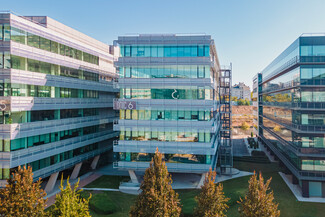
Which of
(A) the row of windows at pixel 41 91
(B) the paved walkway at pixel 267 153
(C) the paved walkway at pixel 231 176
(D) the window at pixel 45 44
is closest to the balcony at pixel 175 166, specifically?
(C) the paved walkway at pixel 231 176

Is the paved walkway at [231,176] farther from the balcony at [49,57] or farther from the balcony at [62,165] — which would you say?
the balcony at [49,57]

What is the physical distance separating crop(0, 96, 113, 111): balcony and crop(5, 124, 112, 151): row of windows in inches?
161

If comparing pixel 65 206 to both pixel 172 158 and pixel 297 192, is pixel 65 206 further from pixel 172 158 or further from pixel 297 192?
pixel 297 192

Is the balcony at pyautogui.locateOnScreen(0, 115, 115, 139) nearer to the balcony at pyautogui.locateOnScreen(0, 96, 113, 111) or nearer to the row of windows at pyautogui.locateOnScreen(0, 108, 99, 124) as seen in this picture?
the row of windows at pyautogui.locateOnScreen(0, 108, 99, 124)

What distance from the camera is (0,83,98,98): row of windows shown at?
29267 mm

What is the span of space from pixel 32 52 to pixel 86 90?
13.0 metres

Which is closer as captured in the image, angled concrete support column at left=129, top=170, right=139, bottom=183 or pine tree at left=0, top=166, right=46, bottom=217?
pine tree at left=0, top=166, right=46, bottom=217

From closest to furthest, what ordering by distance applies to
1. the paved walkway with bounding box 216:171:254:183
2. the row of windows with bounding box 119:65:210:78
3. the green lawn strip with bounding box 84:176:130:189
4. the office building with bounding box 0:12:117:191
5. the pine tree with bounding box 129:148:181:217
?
the pine tree with bounding box 129:148:181:217, the office building with bounding box 0:12:117:191, the row of windows with bounding box 119:65:210:78, the green lawn strip with bounding box 84:176:130:189, the paved walkway with bounding box 216:171:254:183

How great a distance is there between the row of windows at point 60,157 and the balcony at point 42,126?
409cm

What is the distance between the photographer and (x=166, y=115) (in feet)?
114

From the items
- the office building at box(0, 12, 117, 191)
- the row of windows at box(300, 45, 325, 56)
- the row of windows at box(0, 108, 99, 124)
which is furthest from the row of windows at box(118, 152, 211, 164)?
the row of windows at box(300, 45, 325, 56)

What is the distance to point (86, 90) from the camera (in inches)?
1716

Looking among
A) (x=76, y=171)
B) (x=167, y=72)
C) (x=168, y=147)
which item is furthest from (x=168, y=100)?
(x=76, y=171)

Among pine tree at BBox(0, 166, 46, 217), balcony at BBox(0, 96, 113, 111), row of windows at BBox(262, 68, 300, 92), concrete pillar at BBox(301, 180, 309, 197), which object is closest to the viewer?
pine tree at BBox(0, 166, 46, 217)
